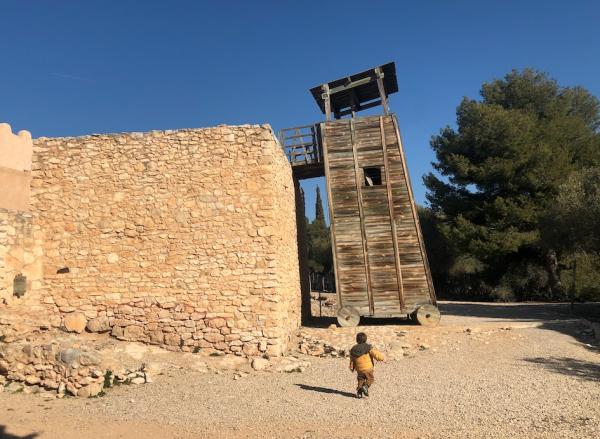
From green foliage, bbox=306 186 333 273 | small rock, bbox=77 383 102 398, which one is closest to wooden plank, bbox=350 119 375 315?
small rock, bbox=77 383 102 398

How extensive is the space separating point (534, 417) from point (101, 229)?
9072 millimetres

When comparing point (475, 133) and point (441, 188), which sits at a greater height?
point (475, 133)

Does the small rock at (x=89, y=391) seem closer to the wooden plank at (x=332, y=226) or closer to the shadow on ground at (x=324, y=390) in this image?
the shadow on ground at (x=324, y=390)

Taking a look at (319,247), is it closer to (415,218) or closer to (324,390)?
(415,218)

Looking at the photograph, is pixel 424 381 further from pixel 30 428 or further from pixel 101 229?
pixel 101 229

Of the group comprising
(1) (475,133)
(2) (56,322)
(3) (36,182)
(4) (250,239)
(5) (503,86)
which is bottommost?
(2) (56,322)

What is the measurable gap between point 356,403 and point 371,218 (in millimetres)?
7533

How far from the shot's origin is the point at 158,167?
10.4 meters

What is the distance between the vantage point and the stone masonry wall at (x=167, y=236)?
9750 mm

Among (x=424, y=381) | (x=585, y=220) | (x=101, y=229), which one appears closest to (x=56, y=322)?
(x=101, y=229)

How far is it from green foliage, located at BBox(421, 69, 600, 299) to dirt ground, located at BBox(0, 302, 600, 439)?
40.7ft

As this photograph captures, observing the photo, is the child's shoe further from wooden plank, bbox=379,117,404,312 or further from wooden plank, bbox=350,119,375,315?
wooden plank, bbox=379,117,404,312

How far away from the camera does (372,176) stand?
48.3 ft

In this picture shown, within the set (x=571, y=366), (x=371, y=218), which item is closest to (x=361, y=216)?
(x=371, y=218)
